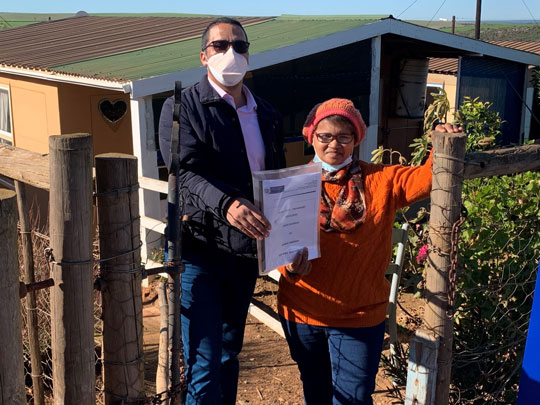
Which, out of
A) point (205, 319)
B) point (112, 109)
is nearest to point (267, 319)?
point (205, 319)

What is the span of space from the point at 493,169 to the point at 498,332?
137cm

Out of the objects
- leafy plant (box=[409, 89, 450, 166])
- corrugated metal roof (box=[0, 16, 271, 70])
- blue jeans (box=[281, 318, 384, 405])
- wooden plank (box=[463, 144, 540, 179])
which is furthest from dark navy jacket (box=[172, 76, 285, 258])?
corrugated metal roof (box=[0, 16, 271, 70])

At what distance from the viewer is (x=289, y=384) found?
15.5 feet

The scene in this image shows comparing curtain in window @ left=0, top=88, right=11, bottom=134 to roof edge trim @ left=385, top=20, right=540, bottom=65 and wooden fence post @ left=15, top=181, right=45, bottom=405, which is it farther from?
wooden fence post @ left=15, top=181, right=45, bottom=405

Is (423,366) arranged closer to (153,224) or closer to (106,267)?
(106,267)

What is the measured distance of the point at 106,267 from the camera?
2.29m

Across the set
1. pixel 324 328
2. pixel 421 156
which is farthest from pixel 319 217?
pixel 421 156

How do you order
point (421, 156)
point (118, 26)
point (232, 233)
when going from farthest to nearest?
point (118, 26) < point (421, 156) < point (232, 233)

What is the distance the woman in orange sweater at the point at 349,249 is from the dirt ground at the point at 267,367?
121 centimetres

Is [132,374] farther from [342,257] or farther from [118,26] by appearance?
[118,26]

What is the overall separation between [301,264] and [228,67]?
841mm

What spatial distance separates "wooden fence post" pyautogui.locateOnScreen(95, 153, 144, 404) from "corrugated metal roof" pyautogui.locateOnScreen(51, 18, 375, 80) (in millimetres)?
4627

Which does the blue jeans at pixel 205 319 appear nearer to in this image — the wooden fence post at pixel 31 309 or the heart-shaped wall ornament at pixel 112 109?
the wooden fence post at pixel 31 309

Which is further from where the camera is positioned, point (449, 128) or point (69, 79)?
point (69, 79)
